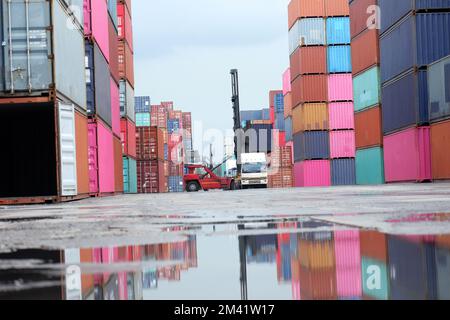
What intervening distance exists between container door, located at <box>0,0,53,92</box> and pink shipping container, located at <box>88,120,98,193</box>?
616 centimetres

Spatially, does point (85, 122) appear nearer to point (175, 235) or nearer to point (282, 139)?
point (175, 235)

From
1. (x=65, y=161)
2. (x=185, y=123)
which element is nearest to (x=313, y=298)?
(x=65, y=161)

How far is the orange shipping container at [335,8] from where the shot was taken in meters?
41.8

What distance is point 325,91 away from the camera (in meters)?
42.7

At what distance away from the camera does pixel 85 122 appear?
20.0m

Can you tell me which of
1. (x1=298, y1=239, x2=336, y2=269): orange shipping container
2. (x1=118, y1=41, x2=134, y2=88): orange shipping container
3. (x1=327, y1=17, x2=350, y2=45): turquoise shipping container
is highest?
(x1=327, y1=17, x2=350, y2=45): turquoise shipping container

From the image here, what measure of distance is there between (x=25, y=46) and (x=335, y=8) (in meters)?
30.0

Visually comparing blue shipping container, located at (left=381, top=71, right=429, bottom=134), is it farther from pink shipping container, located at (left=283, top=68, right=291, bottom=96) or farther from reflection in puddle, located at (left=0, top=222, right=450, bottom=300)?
pink shipping container, located at (left=283, top=68, right=291, bottom=96)

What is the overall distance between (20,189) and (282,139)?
54.2 m

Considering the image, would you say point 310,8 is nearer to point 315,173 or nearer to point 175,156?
point 315,173

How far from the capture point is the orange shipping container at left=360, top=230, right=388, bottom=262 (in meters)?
3.03

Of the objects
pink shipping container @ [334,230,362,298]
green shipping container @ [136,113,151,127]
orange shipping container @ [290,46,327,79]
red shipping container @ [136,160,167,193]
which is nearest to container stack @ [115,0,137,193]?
red shipping container @ [136,160,167,193]

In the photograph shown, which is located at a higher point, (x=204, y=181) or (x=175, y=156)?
(x=175, y=156)

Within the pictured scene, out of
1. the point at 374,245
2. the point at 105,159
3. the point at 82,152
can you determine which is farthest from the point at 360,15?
the point at 374,245
